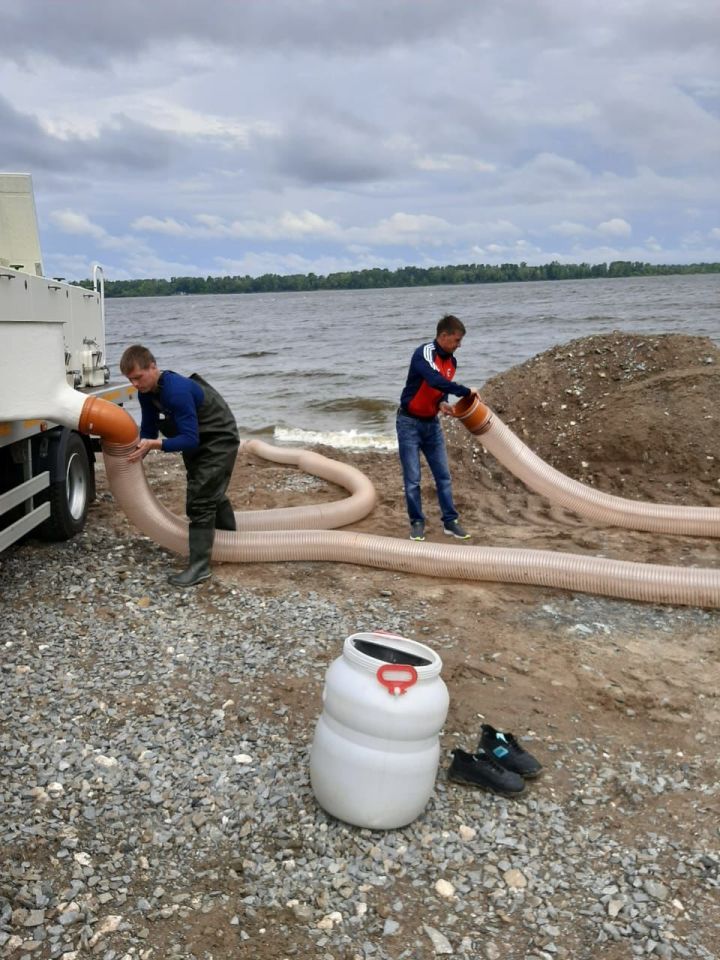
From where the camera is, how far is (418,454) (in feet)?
26.0

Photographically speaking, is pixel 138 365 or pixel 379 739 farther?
pixel 138 365

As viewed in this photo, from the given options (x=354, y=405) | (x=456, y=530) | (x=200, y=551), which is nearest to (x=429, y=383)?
(x=456, y=530)

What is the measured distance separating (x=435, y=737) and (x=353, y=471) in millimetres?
6790

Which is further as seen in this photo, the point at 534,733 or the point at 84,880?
the point at 534,733

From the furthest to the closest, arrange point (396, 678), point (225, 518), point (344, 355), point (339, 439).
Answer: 1. point (344, 355)
2. point (339, 439)
3. point (225, 518)
4. point (396, 678)

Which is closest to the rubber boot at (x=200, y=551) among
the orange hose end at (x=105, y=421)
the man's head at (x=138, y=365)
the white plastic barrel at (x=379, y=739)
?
the orange hose end at (x=105, y=421)

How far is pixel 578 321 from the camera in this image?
141 feet

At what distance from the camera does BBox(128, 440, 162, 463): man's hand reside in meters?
6.91

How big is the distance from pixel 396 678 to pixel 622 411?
835 cm

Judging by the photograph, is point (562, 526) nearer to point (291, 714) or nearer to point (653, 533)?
point (653, 533)

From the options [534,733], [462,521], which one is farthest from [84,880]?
[462,521]

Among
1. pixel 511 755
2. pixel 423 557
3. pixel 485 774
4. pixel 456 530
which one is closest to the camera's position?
pixel 485 774

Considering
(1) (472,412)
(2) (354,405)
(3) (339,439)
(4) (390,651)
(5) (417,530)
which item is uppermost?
(1) (472,412)

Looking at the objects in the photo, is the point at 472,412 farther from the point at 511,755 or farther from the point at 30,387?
the point at 511,755
